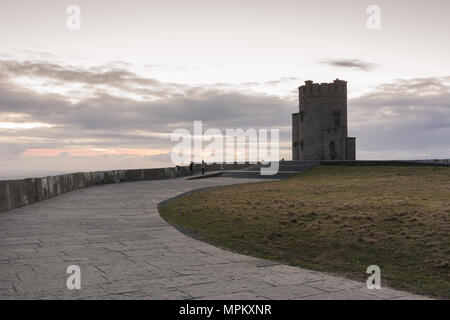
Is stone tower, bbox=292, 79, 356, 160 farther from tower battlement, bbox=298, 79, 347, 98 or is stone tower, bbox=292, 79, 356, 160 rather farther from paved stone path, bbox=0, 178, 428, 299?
paved stone path, bbox=0, 178, 428, 299

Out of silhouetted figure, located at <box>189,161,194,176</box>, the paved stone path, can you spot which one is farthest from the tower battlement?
the paved stone path

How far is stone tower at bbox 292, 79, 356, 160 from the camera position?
164 ft

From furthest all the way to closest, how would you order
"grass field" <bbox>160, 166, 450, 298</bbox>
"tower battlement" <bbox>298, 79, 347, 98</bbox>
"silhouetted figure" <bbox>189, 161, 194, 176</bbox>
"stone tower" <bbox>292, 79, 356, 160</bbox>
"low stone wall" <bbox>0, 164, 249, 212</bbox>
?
"tower battlement" <bbox>298, 79, 347, 98</bbox>
"stone tower" <bbox>292, 79, 356, 160</bbox>
"silhouetted figure" <bbox>189, 161, 194, 176</bbox>
"low stone wall" <bbox>0, 164, 249, 212</bbox>
"grass field" <bbox>160, 166, 450, 298</bbox>

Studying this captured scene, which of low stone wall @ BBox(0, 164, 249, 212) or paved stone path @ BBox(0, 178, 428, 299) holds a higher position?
low stone wall @ BBox(0, 164, 249, 212)

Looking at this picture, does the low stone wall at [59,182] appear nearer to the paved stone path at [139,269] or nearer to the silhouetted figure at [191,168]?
the silhouetted figure at [191,168]

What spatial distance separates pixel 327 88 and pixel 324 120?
13.0 feet

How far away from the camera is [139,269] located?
6.19 meters

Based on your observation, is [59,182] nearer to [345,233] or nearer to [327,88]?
[345,233]

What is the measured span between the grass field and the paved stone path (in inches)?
41.5

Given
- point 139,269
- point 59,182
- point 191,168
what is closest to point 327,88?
point 191,168

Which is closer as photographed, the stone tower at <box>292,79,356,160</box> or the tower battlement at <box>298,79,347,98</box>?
the stone tower at <box>292,79,356,160</box>

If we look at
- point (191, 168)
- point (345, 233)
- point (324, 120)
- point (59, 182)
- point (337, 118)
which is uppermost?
point (337, 118)

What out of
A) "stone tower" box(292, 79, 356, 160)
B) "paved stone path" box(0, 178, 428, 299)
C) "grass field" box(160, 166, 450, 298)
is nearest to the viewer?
"paved stone path" box(0, 178, 428, 299)
